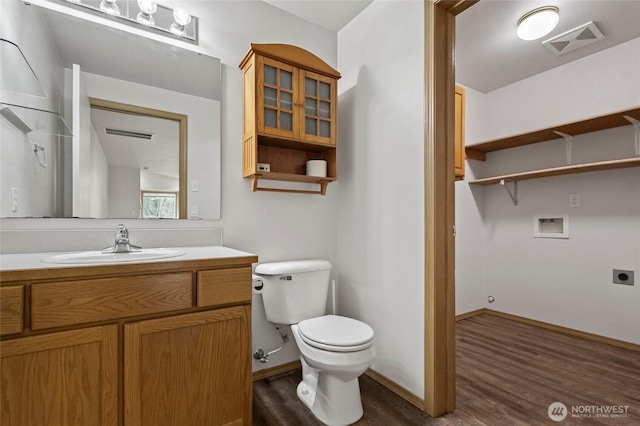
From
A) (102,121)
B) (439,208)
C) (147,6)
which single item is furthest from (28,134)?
(439,208)

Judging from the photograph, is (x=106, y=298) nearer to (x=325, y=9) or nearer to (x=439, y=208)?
(x=439, y=208)

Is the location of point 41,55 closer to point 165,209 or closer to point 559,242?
point 165,209

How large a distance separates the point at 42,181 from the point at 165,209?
515 mm

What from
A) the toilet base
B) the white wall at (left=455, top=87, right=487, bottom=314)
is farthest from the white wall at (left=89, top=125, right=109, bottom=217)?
the white wall at (left=455, top=87, right=487, bottom=314)

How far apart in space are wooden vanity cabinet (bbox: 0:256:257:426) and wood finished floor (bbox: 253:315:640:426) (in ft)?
1.49

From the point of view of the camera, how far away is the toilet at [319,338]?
1.48m

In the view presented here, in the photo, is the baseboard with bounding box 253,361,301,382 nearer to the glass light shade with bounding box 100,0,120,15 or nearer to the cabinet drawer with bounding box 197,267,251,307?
the cabinet drawer with bounding box 197,267,251,307

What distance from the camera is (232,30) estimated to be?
1.92m

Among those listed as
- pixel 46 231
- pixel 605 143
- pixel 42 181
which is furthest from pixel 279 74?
pixel 605 143

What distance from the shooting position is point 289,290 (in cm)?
182

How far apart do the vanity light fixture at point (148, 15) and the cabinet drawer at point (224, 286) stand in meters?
1.37

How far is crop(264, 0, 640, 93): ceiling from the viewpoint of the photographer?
6.69ft

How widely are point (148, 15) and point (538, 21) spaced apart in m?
2.40

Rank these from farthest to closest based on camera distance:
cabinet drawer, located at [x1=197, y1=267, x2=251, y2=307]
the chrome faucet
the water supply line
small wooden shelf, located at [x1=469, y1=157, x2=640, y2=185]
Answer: small wooden shelf, located at [x1=469, y1=157, x2=640, y2=185] < the water supply line < the chrome faucet < cabinet drawer, located at [x1=197, y1=267, x2=251, y2=307]
